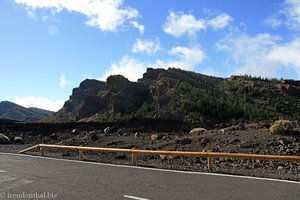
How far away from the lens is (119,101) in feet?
311

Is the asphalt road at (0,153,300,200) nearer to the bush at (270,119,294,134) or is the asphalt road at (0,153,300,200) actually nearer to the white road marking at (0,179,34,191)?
the white road marking at (0,179,34,191)

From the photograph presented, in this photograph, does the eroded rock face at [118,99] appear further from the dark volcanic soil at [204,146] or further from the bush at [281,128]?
the bush at [281,128]

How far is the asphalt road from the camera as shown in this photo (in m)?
10.9

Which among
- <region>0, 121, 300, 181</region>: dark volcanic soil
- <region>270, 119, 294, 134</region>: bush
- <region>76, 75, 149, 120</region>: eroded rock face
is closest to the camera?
<region>0, 121, 300, 181</region>: dark volcanic soil

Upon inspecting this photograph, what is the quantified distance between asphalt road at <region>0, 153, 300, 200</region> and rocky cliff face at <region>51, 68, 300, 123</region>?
5857cm

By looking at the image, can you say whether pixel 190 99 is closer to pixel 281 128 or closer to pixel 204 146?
pixel 204 146

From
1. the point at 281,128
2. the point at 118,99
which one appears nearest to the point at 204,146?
the point at 281,128

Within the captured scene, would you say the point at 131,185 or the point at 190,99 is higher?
the point at 190,99

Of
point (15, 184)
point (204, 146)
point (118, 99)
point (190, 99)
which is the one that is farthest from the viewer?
point (118, 99)

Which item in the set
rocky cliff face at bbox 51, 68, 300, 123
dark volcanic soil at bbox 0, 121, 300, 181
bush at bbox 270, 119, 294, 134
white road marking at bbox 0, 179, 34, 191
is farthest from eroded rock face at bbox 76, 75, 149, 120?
white road marking at bbox 0, 179, 34, 191

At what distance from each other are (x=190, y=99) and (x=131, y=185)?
73.4 m

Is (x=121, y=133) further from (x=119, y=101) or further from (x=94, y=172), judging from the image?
(x=119, y=101)

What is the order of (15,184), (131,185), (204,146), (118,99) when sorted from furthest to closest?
(118,99) → (204,146) → (15,184) → (131,185)

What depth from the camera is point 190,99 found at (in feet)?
281
